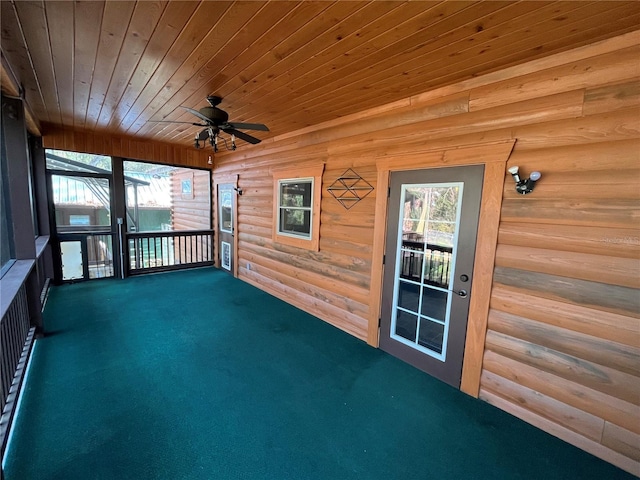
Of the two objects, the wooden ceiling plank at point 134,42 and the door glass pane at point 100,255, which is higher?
the wooden ceiling plank at point 134,42

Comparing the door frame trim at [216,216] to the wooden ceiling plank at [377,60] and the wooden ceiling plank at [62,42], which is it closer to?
the wooden ceiling plank at [62,42]

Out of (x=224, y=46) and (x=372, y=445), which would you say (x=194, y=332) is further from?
(x=224, y=46)

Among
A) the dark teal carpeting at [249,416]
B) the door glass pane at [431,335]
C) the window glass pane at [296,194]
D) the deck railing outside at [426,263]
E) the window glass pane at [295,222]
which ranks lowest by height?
the dark teal carpeting at [249,416]

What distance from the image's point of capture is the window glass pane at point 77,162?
466 cm

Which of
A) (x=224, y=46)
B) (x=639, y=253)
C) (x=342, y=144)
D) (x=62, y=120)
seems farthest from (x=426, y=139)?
(x=62, y=120)

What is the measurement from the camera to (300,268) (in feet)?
13.7

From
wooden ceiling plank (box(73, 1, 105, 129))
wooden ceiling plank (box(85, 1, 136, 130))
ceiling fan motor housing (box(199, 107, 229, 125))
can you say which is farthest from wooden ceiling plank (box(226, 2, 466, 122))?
wooden ceiling plank (box(73, 1, 105, 129))

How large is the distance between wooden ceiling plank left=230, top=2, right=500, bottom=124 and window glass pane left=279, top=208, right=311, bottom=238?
184 cm

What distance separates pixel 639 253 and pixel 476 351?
4.12ft

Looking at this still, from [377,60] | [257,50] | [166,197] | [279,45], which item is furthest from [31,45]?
[166,197]

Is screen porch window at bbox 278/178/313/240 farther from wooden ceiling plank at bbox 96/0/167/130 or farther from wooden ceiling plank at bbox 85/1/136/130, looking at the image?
wooden ceiling plank at bbox 85/1/136/130

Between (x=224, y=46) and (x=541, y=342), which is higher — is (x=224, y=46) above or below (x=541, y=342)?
above

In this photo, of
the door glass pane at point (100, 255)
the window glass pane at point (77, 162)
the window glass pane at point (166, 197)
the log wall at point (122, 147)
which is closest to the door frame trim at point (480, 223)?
the log wall at point (122, 147)

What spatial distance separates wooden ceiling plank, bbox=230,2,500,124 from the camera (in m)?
1.49
